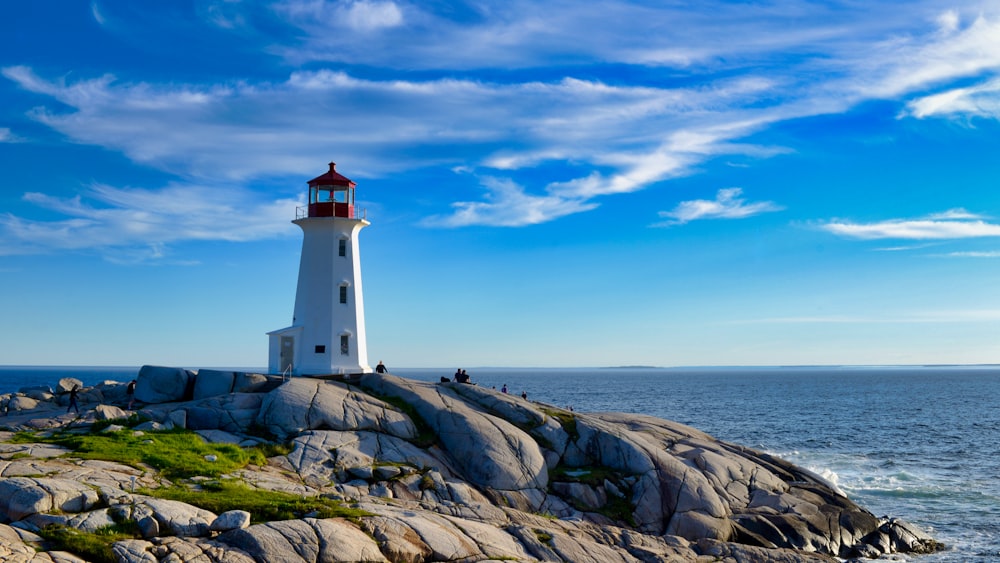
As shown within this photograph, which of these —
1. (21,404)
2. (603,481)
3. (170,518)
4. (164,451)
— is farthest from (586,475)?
(21,404)

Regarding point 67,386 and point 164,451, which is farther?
point 67,386

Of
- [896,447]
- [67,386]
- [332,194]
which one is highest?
[332,194]

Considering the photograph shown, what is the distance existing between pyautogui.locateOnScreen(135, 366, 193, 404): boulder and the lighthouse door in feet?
20.7

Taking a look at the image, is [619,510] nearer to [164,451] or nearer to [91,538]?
[164,451]

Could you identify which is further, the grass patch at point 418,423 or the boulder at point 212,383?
the boulder at point 212,383

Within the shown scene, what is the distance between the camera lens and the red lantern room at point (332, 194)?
46.5 m

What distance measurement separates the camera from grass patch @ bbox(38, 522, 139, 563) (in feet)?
60.6

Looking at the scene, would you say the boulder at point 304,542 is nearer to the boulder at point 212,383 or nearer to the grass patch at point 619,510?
the grass patch at point 619,510

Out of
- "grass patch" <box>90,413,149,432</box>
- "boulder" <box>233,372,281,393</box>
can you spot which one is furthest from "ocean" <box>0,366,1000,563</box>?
"grass patch" <box>90,413,149,432</box>

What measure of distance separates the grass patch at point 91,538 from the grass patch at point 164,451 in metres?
6.63

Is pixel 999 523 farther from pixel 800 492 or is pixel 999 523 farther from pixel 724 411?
pixel 724 411

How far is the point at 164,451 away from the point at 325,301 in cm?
1749

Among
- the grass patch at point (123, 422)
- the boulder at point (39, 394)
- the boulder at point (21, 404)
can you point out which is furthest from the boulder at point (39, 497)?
the boulder at point (39, 394)

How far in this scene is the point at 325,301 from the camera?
45938 mm
